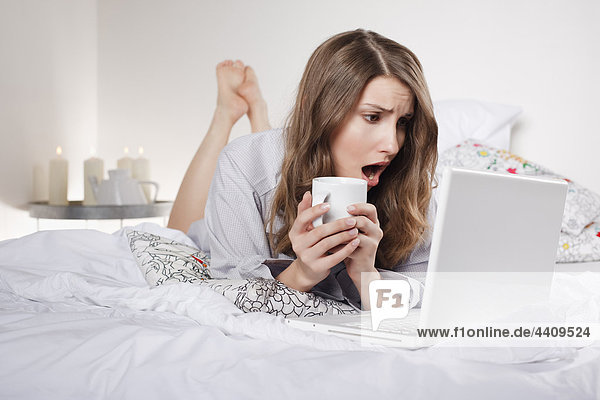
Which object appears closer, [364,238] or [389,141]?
[364,238]

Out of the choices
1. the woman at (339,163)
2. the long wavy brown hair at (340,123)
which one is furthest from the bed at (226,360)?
the long wavy brown hair at (340,123)

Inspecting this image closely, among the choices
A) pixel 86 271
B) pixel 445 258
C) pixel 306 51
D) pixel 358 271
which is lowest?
pixel 86 271

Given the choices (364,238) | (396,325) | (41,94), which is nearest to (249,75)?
(41,94)

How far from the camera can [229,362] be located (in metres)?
0.65

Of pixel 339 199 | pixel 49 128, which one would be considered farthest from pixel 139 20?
pixel 339 199

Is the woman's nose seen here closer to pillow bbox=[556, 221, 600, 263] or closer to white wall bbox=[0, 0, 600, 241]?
pillow bbox=[556, 221, 600, 263]

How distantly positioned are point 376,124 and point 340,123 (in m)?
0.07

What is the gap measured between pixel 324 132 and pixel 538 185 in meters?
0.51

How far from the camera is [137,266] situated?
121cm

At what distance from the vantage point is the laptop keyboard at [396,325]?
0.74 meters

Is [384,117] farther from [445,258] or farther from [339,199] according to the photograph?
→ [445,258]

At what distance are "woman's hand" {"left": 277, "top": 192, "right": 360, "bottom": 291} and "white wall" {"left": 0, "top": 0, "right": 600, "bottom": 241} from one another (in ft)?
5.28

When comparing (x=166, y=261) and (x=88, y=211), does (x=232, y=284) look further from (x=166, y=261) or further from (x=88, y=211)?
(x=88, y=211)

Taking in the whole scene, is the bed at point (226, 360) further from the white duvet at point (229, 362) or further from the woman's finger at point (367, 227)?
the woman's finger at point (367, 227)
